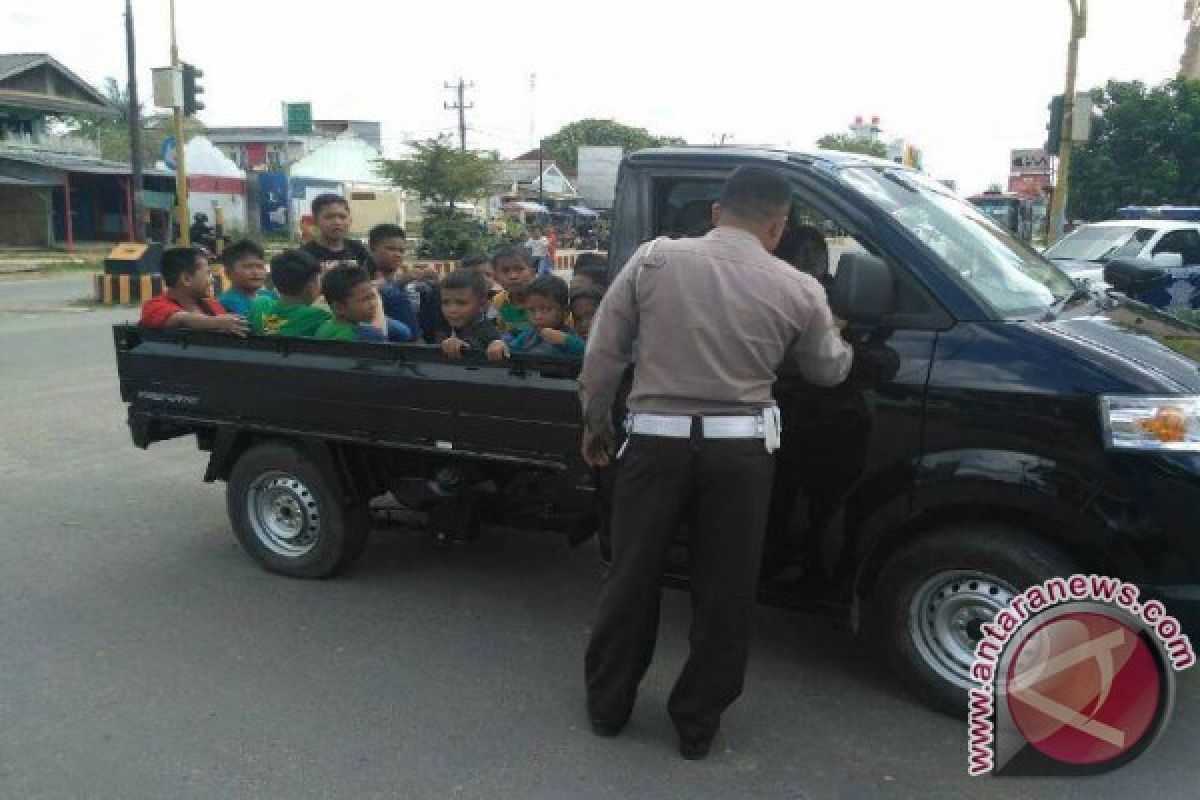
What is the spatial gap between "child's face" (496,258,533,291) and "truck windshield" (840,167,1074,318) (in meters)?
2.15

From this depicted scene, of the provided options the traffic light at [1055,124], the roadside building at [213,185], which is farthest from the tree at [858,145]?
the roadside building at [213,185]

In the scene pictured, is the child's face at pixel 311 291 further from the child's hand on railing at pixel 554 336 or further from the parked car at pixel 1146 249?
the parked car at pixel 1146 249

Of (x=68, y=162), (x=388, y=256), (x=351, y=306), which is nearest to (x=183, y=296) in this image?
(x=351, y=306)

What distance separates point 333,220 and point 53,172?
34433 millimetres

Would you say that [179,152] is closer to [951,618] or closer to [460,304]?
[460,304]

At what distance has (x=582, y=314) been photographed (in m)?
4.72

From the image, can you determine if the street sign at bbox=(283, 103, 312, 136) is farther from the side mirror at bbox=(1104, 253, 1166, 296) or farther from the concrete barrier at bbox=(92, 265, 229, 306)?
the side mirror at bbox=(1104, 253, 1166, 296)

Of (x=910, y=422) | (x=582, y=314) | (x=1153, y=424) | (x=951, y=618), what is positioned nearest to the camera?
(x=1153, y=424)

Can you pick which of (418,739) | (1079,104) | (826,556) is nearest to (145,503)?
(418,739)

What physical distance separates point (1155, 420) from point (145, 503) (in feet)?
17.4

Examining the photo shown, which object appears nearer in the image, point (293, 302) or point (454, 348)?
point (454, 348)

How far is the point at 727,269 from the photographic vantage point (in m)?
3.05

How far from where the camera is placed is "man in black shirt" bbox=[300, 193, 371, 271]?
6.34 meters

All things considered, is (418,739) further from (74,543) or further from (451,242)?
(451,242)
